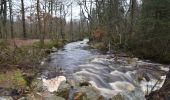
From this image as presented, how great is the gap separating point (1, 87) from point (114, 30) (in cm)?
2299

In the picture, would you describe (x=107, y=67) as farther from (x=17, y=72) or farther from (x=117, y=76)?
(x=17, y=72)

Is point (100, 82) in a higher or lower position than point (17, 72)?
lower

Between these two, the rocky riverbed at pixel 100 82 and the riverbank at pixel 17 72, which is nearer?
the rocky riverbed at pixel 100 82

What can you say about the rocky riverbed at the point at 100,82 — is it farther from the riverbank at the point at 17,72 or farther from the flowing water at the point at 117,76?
the riverbank at the point at 17,72

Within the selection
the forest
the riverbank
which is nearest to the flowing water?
the forest

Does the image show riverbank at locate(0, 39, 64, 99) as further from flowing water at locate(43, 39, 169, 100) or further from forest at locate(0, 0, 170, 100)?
flowing water at locate(43, 39, 169, 100)

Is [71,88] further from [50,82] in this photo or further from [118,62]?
[118,62]

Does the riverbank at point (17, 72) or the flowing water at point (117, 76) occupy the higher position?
the riverbank at point (17, 72)

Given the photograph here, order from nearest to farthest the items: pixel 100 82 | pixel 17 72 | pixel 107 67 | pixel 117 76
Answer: pixel 17 72 → pixel 100 82 → pixel 117 76 → pixel 107 67

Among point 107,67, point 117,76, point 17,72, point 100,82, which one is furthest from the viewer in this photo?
point 107,67

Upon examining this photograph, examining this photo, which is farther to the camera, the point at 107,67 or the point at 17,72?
the point at 107,67

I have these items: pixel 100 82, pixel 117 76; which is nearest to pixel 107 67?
pixel 117 76

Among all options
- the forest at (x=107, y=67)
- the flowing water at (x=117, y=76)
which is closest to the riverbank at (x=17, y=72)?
the forest at (x=107, y=67)

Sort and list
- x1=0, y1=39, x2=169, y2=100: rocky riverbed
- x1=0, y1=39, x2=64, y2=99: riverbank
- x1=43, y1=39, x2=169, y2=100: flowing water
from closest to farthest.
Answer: x1=0, y1=39, x2=169, y2=100: rocky riverbed < x1=0, y1=39, x2=64, y2=99: riverbank < x1=43, y1=39, x2=169, y2=100: flowing water
